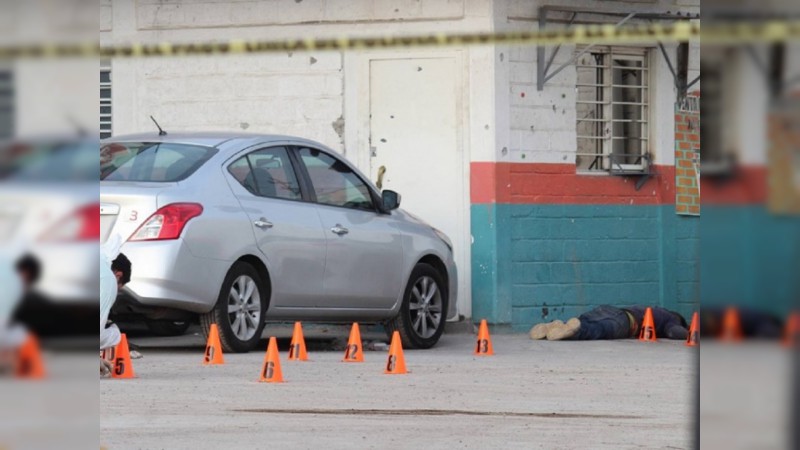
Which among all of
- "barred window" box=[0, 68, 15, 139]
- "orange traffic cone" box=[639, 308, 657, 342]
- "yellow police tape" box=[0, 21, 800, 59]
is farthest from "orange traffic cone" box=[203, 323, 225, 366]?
"barred window" box=[0, 68, 15, 139]

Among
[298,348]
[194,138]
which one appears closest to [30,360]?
[298,348]

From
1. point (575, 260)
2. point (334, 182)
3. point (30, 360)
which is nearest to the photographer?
point (30, 360)

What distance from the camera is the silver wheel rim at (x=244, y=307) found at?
1209 cm

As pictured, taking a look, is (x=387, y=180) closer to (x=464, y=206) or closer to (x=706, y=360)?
(x=464, y=206)

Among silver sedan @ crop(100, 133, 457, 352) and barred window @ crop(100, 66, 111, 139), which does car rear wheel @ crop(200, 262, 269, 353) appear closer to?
silver sedan @ crop(100, 133, 457, 352)

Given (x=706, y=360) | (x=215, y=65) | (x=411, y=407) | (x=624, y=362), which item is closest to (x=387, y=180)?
(x=215, y=65)

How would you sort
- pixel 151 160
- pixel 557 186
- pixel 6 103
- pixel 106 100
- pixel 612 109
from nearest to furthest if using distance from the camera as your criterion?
pixel 6 103 → pixel 151 160 → pixel 557 186 → pixel 612 109 → pixel 106 100

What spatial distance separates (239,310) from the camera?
12.1 m

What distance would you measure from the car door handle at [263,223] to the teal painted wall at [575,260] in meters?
5.02

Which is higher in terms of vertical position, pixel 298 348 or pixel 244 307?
pixel 244 307

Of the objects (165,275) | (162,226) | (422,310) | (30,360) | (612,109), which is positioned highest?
(612,109)

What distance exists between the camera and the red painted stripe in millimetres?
17062

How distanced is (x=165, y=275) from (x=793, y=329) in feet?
29.5

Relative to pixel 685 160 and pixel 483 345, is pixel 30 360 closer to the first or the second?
pixel 483 345
